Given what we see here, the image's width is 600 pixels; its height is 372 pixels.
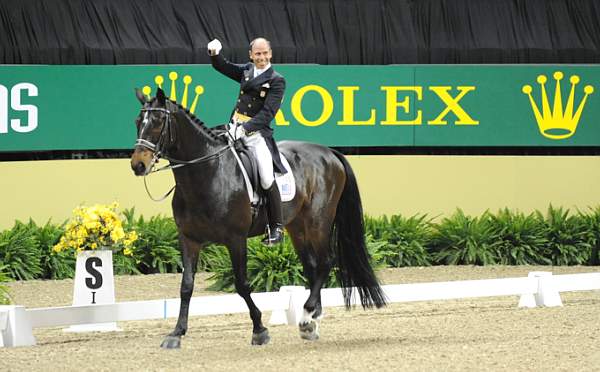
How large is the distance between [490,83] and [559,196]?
173 centimetres

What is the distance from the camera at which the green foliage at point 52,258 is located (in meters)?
13.5

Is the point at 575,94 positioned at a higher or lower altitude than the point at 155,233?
higher

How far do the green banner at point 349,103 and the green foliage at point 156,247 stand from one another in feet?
3.85

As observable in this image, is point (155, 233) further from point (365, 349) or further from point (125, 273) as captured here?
point (365, 349)

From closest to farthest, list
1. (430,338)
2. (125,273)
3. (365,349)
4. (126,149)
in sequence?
(365,349) → (430,338) → (125,273) → (126,149)

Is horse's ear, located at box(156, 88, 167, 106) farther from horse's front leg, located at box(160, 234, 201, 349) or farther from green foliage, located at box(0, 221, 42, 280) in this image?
green foliage, located at box(0, 221, 42, 280)

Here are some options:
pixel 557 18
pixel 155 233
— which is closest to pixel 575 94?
pixel 557 18

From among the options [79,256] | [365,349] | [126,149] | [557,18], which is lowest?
[365,349]

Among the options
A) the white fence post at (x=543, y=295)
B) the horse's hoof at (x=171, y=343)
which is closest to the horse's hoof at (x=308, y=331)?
the horse's hoof at (x=171, y=343)

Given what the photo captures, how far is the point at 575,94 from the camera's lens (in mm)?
15633

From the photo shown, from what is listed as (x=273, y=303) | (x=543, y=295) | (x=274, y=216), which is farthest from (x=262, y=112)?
(x=543, y=295)

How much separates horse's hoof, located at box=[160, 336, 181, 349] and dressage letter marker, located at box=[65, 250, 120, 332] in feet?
3.94

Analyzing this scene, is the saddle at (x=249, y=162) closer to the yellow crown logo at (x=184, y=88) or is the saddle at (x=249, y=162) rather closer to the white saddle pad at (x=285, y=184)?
the white saddle pad at (x=285, y=184)

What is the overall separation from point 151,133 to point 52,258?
17.6 ft
